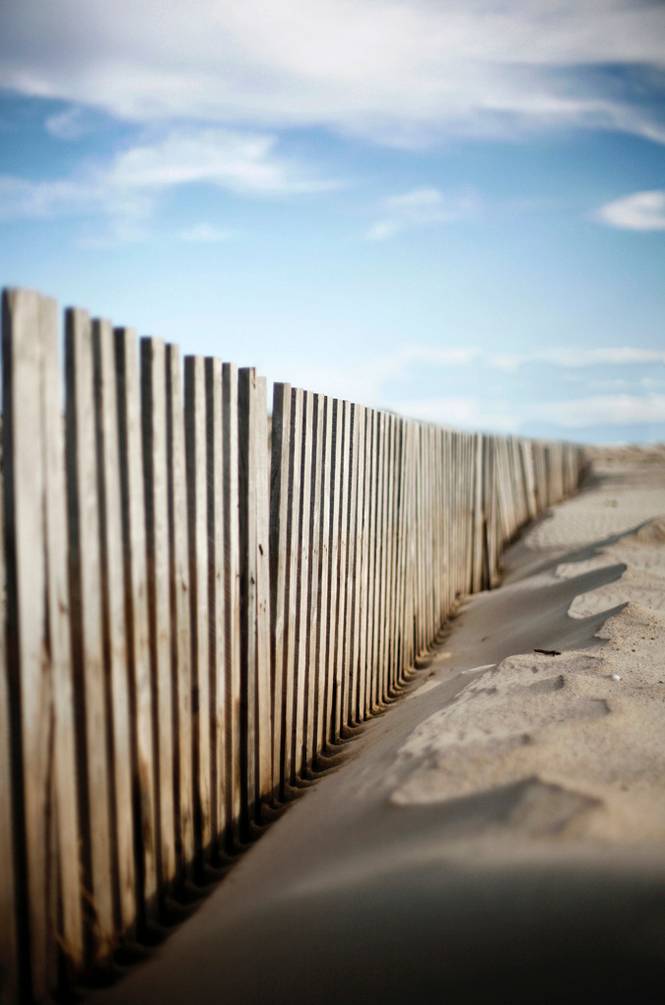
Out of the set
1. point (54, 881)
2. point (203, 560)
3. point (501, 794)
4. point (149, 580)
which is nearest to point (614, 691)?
point (501, 794)

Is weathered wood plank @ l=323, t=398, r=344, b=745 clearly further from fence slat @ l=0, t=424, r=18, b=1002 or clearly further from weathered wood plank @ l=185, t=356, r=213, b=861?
fence slat @ l=0, t=424, r=18, b=1002

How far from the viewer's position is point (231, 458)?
3.15m

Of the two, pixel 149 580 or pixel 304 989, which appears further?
pixel 149 580

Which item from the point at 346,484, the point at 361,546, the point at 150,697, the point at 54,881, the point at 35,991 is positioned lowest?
the point at 35,991

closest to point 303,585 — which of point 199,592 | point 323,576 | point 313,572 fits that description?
point 313,572

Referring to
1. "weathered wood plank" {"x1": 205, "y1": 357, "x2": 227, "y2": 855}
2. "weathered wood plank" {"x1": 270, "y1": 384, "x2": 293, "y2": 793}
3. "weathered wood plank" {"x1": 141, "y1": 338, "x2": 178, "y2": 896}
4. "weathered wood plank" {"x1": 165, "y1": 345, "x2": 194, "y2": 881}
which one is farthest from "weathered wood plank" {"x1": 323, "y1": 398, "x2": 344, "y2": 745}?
"weathered wood plank" {"x1": 141, "y1": 338, "x2": 178, "y2": 896}

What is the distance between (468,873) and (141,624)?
120 cm

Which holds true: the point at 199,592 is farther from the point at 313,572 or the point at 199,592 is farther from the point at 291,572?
the point at 313,572

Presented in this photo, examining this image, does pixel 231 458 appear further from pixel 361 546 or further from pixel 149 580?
pixel 361 546

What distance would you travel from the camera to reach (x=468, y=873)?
225 cm

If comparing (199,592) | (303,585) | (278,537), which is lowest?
(303,585)

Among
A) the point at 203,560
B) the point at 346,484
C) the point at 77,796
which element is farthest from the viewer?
the point at 346,484

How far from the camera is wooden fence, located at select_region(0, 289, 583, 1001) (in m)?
2.17

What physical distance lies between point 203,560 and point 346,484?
1.78m
